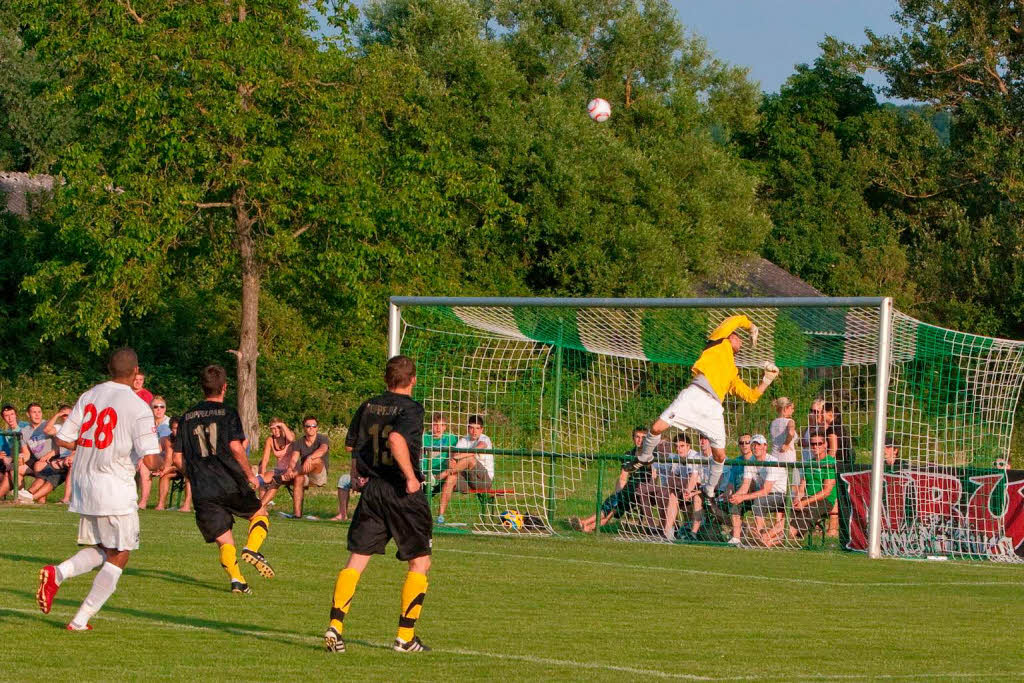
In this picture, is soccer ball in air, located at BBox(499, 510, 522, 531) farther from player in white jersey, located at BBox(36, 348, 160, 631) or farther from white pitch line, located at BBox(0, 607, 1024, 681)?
player in white jersey, located at BBox(36, 348, 160, 631)

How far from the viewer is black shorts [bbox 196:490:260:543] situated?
36.4ft

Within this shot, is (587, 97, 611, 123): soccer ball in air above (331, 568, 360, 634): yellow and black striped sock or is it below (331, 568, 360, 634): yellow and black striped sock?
above

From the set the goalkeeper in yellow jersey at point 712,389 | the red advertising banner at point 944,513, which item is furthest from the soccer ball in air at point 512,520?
the red advertising banner at point 944,513

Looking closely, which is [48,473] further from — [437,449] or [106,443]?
[106,443]

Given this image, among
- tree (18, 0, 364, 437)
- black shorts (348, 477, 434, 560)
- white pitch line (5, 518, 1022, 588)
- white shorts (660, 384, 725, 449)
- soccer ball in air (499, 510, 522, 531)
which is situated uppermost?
tree (18, 0, 364, 437)

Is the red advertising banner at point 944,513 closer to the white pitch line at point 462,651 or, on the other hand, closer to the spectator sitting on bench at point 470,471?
the spectator sitting on bench at point 470,471

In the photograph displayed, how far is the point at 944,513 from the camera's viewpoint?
15.2 m

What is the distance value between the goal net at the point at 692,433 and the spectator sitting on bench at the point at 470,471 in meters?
0.03

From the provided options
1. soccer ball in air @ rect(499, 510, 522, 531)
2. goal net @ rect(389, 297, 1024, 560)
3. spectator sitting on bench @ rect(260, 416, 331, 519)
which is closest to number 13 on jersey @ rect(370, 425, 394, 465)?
goal net @ rect(389, 297, 1024, 560)

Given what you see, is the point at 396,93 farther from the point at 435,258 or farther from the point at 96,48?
the point at 96,48

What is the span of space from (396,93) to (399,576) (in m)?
21.3

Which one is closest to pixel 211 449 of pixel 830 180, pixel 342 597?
pixel 342 597

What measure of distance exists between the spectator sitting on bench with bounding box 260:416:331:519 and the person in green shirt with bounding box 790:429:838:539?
586cm

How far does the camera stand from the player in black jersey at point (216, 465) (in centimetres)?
1112
